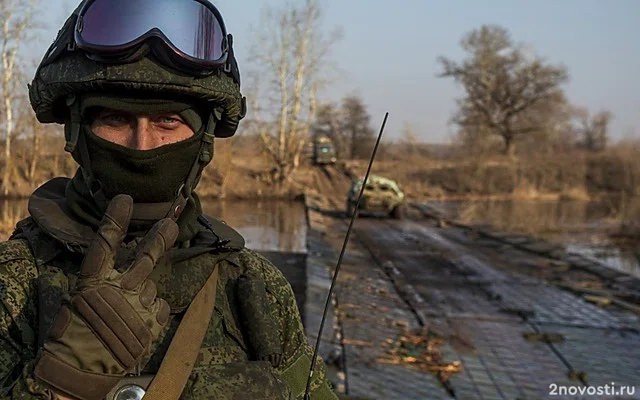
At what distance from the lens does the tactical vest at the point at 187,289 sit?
1.55 meters

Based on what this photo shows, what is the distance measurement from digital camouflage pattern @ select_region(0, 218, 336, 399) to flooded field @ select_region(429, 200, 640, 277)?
13330mm

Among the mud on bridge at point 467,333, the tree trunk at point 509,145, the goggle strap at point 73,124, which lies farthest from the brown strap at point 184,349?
the tree trunk at point 509,145

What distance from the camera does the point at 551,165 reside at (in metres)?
42.5

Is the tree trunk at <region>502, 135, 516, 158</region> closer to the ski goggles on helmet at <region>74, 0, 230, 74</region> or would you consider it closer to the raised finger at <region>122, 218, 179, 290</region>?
the ski goggles on helmet at <region>74, 0, 230, 74</region>

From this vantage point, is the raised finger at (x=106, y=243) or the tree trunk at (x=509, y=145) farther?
the tree trunk at (x=509, y=145)

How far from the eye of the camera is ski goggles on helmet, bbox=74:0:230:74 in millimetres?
1659

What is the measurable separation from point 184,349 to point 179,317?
0.44 ft

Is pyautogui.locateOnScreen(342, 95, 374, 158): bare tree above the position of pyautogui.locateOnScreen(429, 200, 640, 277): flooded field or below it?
above

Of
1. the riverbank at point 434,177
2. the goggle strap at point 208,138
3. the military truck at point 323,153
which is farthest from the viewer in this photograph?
the military truck at point 323,153

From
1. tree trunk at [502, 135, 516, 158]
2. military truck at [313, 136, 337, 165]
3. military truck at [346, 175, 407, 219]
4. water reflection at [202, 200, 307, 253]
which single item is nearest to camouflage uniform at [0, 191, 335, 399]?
water reflection at [202, 200, 307, 253]

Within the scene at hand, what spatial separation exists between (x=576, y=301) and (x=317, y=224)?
11.3m

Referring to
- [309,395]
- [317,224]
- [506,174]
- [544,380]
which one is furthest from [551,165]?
[309,395]

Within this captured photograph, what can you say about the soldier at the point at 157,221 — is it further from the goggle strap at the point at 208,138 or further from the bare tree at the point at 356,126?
the bare tree at the point at 356,126

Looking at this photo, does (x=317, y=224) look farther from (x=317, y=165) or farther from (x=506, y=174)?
(x=506, y=174)
